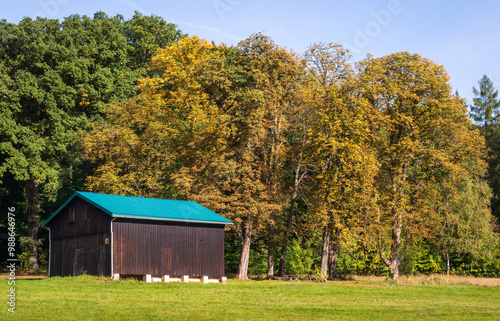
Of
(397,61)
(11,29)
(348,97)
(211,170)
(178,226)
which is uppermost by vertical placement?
(11,29)

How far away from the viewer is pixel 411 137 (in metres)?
51.1

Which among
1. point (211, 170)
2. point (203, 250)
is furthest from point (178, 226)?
point (211, 170)

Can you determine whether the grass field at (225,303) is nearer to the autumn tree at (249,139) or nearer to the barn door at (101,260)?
the barn door at (101,260)

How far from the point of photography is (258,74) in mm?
48938

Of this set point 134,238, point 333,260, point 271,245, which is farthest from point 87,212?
point 333,260

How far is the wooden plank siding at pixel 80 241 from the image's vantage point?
39.3 metres

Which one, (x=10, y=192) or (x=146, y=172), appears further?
(x=10, y=192)

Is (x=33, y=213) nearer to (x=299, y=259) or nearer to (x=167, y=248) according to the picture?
(x=167, y=248)

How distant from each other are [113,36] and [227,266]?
25.4 m

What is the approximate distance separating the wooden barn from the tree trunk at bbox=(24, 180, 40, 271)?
11.8m

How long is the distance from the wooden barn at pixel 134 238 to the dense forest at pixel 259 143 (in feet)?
15.7

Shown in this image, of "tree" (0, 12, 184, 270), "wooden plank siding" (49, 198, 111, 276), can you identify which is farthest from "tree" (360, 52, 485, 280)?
"tree" (0, 12, 184, 270)

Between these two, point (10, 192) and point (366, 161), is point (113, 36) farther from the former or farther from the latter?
point (366, 161)

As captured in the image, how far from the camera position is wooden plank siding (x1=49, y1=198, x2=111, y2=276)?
39281 mm
